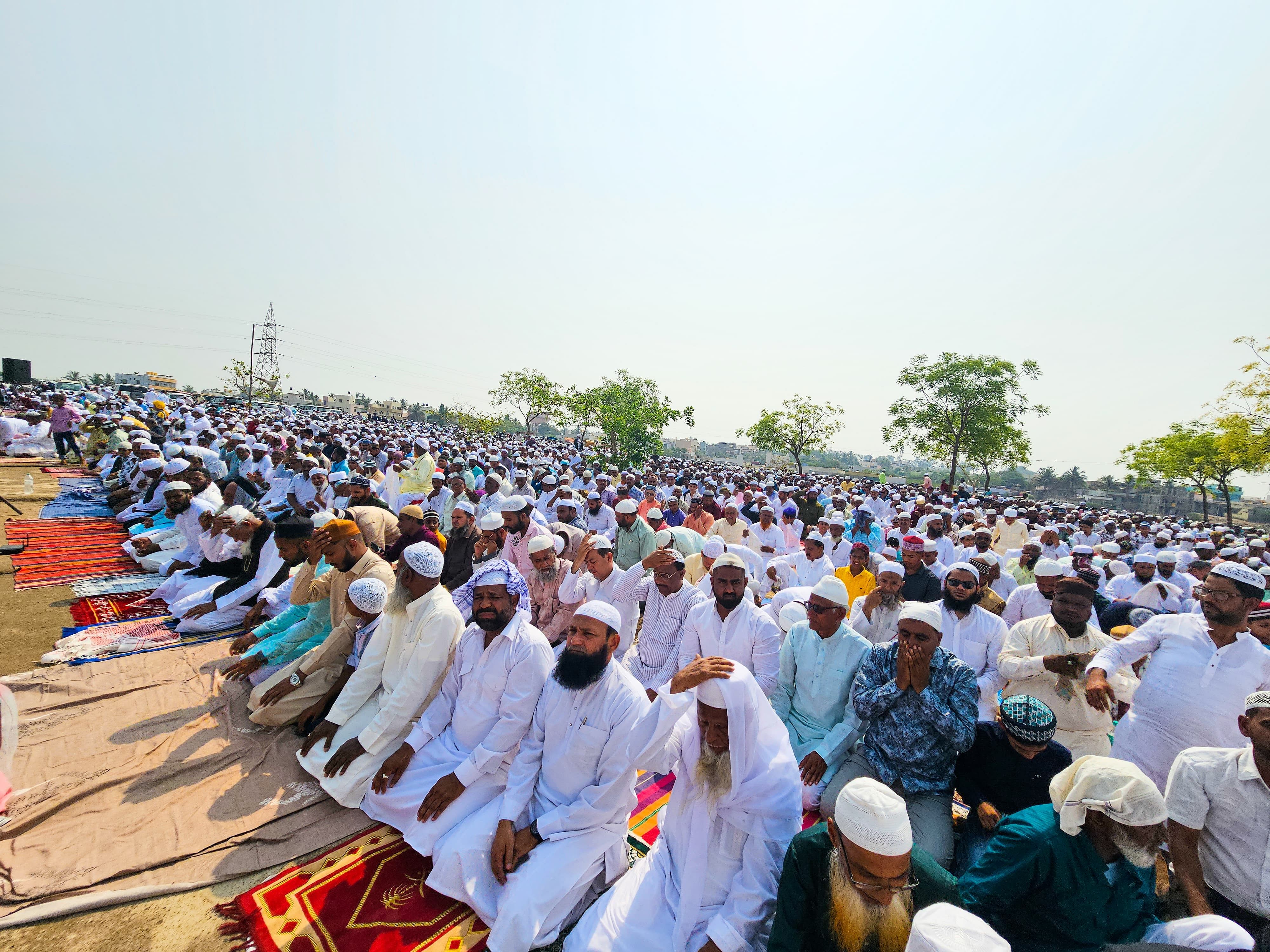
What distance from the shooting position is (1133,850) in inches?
69.4

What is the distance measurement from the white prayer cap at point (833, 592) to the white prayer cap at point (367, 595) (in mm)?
2825

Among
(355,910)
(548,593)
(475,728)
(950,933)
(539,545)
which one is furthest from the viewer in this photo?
(548,593)

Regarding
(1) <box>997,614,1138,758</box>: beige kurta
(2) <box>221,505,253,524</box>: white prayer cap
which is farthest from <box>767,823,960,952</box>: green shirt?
(2) <box>221,505,253,524</box>: white prayer cap

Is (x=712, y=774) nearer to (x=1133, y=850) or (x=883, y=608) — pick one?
(x=1133, y=850)

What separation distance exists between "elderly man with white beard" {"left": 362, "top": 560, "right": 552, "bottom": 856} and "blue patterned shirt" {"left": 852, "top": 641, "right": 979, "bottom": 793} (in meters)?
1.82

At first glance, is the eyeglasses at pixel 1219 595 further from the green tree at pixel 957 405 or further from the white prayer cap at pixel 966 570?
the green tree at pixel 957 405

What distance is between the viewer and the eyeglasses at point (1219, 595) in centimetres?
285

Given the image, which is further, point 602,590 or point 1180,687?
point 602,590

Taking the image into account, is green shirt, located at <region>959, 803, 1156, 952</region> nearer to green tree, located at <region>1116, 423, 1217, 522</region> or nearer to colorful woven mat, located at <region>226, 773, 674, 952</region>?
colorful woven mat, located at <region>226, 773, 674, 952</region>

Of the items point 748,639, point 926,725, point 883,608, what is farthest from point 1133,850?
point 883,608

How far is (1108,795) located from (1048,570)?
10.9 feet

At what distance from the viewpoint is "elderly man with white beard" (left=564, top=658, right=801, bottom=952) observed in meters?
2.20

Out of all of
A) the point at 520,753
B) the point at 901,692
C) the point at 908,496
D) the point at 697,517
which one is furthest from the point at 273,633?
the point at 908,496

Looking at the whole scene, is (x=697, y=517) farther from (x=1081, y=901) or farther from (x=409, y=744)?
(x=1081, y=901)
